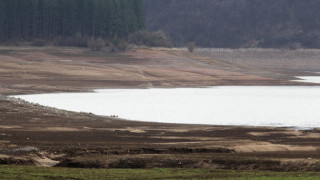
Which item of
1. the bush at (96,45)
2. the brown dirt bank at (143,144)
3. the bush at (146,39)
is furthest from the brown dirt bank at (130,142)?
the bush at (146,39)

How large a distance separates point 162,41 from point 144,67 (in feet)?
86.4

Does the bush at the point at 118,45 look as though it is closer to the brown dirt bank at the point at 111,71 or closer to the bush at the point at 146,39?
the brown dirt bank at the point at 111,71

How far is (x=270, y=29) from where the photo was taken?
646 ft

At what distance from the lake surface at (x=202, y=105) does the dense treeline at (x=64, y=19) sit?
42.4m

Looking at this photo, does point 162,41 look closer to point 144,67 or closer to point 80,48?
point 80,48

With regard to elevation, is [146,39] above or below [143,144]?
below

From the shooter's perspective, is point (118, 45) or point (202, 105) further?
point (118, 45)

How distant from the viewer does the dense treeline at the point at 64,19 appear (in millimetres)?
124250

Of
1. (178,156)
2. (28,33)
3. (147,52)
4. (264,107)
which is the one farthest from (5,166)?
(28,33)

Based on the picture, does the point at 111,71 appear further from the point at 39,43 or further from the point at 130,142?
the point at 130,142

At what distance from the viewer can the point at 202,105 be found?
217ft

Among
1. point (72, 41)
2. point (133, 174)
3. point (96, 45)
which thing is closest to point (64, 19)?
point (72, 41)

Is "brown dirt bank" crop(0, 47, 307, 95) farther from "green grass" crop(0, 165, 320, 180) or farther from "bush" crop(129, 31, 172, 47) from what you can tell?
"green grass" crop(0, 165, 320, 180)

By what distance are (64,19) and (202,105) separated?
6555cm
